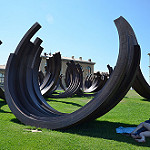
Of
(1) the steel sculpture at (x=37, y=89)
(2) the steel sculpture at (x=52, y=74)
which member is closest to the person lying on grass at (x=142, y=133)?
(1) the steel sculpture at (x=37, y=89)

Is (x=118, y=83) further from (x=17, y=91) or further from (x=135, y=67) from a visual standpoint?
(x=17, y=91)

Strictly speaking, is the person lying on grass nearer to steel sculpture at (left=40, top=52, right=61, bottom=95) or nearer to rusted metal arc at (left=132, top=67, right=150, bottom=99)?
rusted metal arc at (left=132, top=67, right=150, bottom=99)

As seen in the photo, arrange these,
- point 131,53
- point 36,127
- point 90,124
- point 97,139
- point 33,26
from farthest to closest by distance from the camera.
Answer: point 33,26, point 90,124, point 36,127, point 131,53, point 97,139

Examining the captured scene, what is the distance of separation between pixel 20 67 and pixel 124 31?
398 cm

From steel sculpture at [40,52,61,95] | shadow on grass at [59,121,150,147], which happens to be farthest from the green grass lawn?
steel sculpture at [40,52,61,95]

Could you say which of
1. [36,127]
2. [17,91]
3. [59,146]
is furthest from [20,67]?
[59,146]

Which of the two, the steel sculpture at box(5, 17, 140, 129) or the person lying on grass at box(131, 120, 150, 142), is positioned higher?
the steel sculpture at box(5, 17, 140, 129)

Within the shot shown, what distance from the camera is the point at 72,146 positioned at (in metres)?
3.33

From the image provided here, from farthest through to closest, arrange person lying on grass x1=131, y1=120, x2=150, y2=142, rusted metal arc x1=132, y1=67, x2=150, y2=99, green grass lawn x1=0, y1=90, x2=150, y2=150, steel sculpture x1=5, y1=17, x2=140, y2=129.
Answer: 1. rusted metal arc x1=132, y1=67, x2=150, y2=99
2. steel sculpture x1=5, y1=17, x2=140, y2=129
3. person lying on grass x1=131, y1=120, x2=150, y2=142
4. green grass lawn x1=0, y1=90, x2=150, y2=150

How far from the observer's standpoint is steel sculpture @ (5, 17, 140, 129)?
3.99 meters

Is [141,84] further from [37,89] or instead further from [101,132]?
[101,132]

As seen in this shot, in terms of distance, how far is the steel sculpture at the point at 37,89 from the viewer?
399 cm

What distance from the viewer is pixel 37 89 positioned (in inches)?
258

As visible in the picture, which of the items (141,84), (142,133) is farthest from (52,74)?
(142,133)
